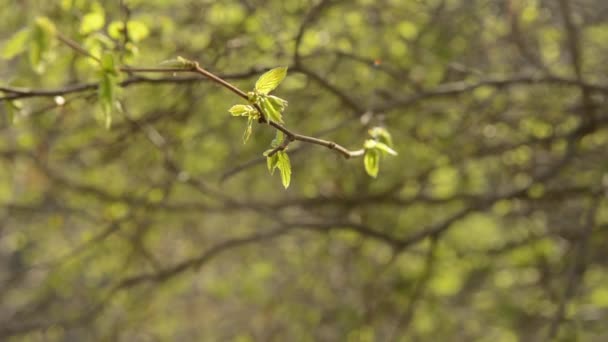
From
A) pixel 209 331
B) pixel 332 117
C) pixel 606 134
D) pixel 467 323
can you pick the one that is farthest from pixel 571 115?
pixel 209 331

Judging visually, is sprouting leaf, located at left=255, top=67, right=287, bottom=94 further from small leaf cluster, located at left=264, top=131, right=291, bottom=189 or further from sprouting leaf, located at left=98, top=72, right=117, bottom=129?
sprouting leaf, located at left=98, top=72, right=117, bottom=129

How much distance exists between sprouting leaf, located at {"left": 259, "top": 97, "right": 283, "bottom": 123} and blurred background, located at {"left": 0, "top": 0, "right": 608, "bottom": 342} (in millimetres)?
1222

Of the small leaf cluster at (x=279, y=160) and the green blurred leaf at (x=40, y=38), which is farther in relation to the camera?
the small leaf cluster at (x=279, y=160)

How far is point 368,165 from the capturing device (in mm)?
1745

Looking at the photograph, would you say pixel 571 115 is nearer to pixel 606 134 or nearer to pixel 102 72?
pixel 606 134

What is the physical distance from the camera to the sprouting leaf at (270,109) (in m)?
1.42

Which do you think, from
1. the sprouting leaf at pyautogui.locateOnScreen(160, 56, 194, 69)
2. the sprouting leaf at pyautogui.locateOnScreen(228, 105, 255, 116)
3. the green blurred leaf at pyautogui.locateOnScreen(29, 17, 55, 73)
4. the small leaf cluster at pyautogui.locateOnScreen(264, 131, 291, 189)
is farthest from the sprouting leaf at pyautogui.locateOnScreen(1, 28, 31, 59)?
the small leaf cluster at pyautogui.locateOnScreen(264, 131, 291, 189)

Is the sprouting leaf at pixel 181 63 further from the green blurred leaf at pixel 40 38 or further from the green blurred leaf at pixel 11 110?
the green blurred leaf at pixel 11 110

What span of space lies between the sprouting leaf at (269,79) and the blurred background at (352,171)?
1.23 meters

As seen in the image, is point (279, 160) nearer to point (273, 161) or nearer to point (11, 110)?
point (273, 161)

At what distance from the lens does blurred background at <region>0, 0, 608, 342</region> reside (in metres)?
3.25

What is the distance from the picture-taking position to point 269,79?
1420mm

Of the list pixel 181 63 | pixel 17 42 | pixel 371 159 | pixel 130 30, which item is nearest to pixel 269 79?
pixel 181 63

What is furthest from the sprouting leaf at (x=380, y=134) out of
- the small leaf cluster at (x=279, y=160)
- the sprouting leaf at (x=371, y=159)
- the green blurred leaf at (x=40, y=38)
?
the green blurred leaf at (x=40, y=38)
